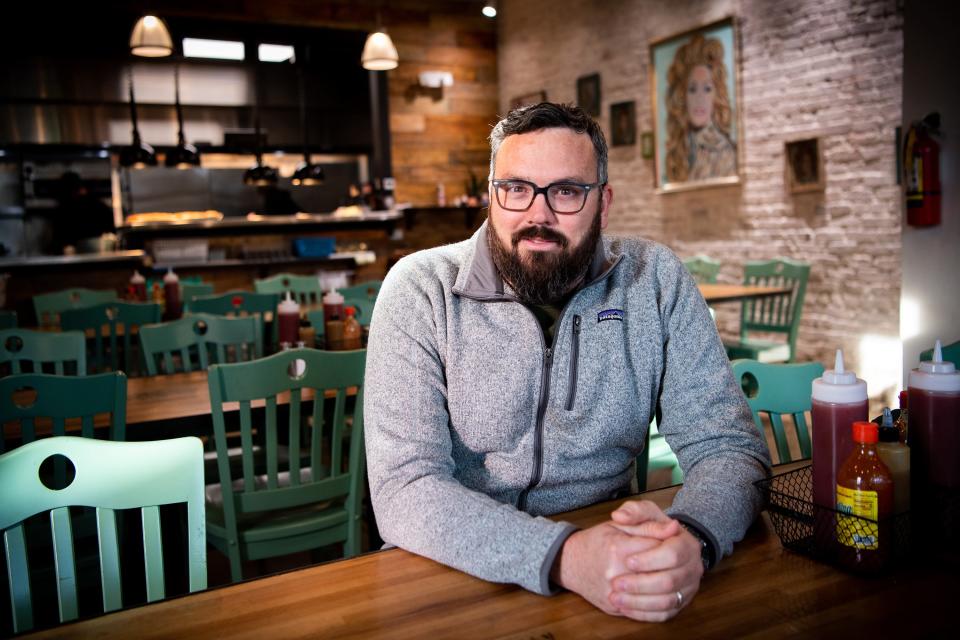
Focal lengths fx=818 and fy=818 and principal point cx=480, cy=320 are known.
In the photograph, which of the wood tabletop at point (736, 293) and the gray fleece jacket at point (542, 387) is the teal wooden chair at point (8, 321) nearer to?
the gray fleece jacket at point (542, 387)

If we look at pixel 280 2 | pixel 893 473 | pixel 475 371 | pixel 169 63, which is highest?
pixel 280 2

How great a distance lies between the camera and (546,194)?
59.4 inches

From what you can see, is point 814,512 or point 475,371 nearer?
point 814,512

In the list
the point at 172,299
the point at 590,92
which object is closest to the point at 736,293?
the point at 172,299

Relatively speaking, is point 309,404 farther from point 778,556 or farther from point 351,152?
point 351,152

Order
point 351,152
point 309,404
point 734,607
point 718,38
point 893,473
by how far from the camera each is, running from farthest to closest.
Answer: point 351,152, point 718,38, point 309,404, point 893,473, point 734,607

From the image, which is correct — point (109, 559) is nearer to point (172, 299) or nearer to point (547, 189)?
point (547, 189)

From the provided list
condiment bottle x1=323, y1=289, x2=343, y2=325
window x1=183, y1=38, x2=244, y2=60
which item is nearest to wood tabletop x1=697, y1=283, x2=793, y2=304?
condiment bottle x1=323, y1=289, x2=343, y2=325

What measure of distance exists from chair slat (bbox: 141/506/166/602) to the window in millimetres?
8624

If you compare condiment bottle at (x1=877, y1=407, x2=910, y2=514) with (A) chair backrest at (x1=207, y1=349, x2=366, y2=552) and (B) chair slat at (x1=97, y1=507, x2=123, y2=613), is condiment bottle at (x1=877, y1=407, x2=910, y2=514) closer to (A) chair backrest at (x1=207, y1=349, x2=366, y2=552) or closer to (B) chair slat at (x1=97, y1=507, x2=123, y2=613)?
(B) chair slat at (x1=97, y1=507, x2=123, y2=613)

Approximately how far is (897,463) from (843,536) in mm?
130

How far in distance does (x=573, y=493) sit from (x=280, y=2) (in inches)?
341

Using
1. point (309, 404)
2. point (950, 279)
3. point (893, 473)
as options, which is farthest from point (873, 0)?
point (893, 473)

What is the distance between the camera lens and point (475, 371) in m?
1.50
